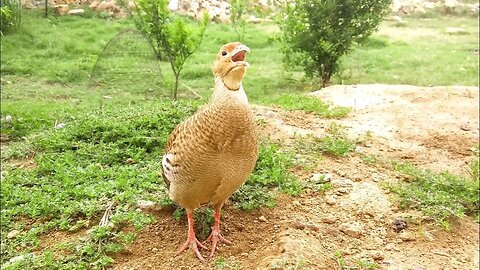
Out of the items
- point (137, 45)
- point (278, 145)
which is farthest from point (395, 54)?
point (278, 145)

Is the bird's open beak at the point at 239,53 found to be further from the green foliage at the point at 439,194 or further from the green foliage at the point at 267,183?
the green foliage at the point at 439,194

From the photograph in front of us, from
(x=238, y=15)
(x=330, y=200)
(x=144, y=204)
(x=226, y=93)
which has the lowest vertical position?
(x=144, y=204)

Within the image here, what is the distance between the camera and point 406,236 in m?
4.07

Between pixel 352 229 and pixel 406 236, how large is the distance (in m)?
0.37

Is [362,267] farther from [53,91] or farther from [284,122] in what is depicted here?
[53,91]

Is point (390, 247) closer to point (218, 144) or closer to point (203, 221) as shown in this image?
point (203, 221)

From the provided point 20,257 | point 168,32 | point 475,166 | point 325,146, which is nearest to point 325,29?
point 168,32

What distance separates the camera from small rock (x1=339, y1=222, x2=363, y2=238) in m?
4.02

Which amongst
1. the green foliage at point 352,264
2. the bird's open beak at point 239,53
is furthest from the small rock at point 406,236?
the bird's open beak at point 239,53

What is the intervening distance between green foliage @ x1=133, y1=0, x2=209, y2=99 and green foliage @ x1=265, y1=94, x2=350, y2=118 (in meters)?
1.30

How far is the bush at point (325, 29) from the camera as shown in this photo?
8695 millimetres

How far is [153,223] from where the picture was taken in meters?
4.07

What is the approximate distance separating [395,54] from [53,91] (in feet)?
22.6

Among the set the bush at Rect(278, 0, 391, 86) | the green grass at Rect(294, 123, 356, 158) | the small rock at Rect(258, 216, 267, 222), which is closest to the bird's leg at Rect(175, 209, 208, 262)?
the small rock at Rect(258, 216, 267, 222)
